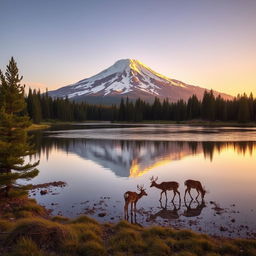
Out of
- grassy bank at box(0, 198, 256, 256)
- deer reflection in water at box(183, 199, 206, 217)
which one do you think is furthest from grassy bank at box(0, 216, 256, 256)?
deer reflection in water at box(183, 199, 206, 217)

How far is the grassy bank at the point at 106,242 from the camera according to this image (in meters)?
7.66

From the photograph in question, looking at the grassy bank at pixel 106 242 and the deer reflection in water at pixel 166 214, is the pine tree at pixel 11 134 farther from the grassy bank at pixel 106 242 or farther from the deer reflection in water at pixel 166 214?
the deer reflection in water at pixel 166 214

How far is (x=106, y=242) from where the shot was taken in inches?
343

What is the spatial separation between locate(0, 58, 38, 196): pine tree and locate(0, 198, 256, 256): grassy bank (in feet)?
17.1

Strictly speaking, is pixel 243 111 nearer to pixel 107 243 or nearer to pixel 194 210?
pixel 194 210

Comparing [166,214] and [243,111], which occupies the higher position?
[243,111]

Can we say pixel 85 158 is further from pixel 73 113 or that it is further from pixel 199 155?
pixel 73 113

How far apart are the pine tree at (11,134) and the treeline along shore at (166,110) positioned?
313 feet

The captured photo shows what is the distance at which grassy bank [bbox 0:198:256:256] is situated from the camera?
7664 mm

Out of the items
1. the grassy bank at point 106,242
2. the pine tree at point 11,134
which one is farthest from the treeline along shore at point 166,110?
the grassy bank at point 106,242

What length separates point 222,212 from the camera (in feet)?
41.9

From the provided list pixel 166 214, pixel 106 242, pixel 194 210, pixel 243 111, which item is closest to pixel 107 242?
pixel 106 242

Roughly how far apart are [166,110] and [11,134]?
487ft

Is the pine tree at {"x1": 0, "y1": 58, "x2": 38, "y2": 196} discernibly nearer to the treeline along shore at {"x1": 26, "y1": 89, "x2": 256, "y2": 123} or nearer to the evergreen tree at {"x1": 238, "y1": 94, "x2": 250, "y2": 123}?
the treeline along shore at {"x1": 26, "y1": 89, "x2": 256, "y2": 123}
